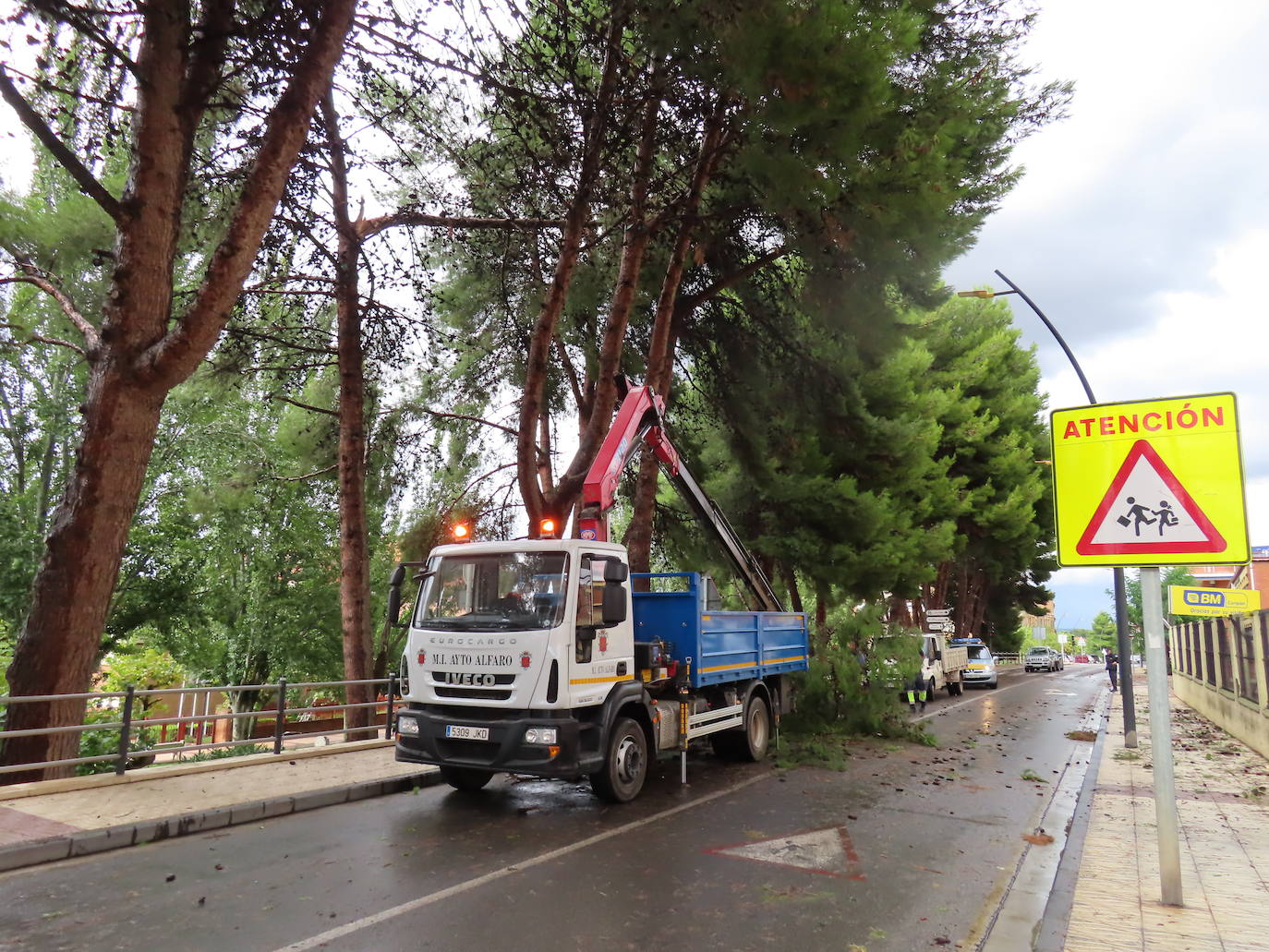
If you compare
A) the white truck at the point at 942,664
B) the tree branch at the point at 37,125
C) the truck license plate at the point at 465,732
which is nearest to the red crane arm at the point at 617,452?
the truck license plate at the point at 465,732

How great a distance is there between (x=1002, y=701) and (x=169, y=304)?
22.6 metres

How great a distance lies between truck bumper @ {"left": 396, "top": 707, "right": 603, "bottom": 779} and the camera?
709 cm

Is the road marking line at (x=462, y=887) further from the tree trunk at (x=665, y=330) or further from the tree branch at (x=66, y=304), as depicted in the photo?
the tree branch at (x=66, y=304)

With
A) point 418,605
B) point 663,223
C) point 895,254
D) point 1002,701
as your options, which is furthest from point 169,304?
point 1002,701

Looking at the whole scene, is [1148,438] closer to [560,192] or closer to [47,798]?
[560,192]

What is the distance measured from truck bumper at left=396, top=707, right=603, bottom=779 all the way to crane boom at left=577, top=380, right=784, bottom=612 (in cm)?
254

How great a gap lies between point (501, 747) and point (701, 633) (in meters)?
3.09

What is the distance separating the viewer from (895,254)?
12.5 m

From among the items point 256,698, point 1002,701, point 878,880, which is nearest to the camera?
point 878,880

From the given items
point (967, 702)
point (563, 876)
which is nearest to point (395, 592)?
point (563, 876)

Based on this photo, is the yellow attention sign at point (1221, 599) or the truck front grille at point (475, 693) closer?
the truck front grille at point (475, 693)

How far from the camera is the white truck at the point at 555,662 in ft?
23.9

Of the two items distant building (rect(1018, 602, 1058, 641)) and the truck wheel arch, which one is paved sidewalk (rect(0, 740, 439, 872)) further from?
distant building (rect(1018, 602, 1058, 641))

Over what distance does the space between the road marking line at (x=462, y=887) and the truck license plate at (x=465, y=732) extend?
1.44 metres
